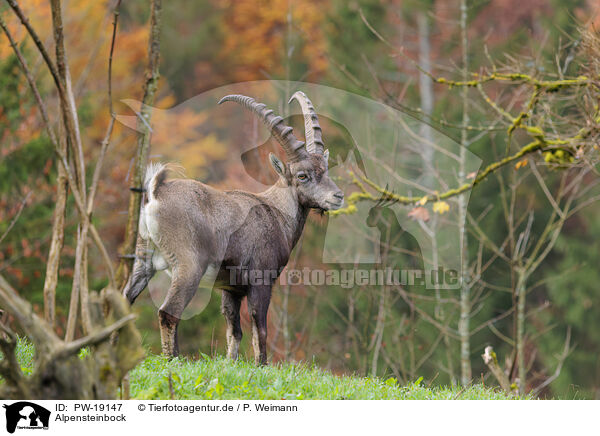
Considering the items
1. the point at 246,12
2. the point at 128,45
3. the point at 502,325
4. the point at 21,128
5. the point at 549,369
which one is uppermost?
the point at 246,12

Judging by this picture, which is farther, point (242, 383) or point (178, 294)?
point (178, 294)

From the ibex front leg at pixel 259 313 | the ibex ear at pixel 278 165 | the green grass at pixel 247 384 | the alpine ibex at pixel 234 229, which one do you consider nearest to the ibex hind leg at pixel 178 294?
the alpine ibex at pixel 234 229

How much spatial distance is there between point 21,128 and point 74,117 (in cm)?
1068

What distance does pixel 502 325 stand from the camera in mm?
14938

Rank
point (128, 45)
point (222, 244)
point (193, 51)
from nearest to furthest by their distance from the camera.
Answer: point (222, 244), point (128, 45), point (193, 51)

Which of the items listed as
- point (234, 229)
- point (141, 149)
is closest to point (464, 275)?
point (234, 229)

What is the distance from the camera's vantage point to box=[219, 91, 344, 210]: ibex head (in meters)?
5.50

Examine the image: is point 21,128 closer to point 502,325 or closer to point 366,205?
point 366,205

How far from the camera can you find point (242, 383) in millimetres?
4758

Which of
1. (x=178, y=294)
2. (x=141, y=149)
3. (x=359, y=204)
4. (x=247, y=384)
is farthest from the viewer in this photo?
(x=359, y=204)

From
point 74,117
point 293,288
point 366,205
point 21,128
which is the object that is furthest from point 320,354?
point 74,117

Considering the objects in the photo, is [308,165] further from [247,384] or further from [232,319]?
[247,384]

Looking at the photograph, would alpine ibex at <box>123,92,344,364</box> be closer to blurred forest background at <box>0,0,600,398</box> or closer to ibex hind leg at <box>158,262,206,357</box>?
ibex hind leg at <box>158,262,206,357</box>

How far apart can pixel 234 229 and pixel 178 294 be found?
75 cm
